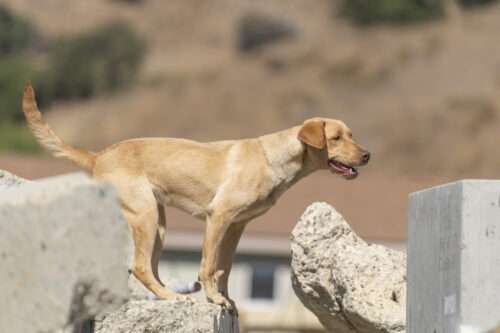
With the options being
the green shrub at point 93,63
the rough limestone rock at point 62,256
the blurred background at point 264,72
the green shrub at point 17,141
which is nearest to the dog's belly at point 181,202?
the rough limestone rock at point 62,256

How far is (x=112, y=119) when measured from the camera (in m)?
70.8

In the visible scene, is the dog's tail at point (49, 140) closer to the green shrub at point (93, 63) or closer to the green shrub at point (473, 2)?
the green shrub at point (93, 63)

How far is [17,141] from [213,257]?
5081cm

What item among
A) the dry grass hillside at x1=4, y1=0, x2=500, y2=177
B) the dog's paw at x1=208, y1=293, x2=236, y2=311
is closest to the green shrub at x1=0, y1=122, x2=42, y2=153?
the dry grass hillside at x1=4, y1=0, x2=500, y2=177

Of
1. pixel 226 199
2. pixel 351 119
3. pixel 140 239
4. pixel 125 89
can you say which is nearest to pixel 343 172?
pixel 226 199

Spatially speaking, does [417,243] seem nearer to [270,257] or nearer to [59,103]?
[270,257]

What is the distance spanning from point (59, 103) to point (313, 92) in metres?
13.7

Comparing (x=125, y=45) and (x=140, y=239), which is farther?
(x=125, y=45)

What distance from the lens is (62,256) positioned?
6.65 m

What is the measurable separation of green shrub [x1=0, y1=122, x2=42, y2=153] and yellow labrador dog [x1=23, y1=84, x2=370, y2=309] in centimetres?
4668

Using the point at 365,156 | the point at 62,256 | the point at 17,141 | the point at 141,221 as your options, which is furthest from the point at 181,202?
the point at 17,141

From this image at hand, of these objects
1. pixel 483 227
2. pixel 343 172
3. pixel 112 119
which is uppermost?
pixel 112 119

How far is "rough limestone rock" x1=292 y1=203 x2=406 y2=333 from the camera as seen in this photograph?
35.0 ft

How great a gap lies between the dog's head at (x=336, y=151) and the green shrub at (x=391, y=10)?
68.9 meters
